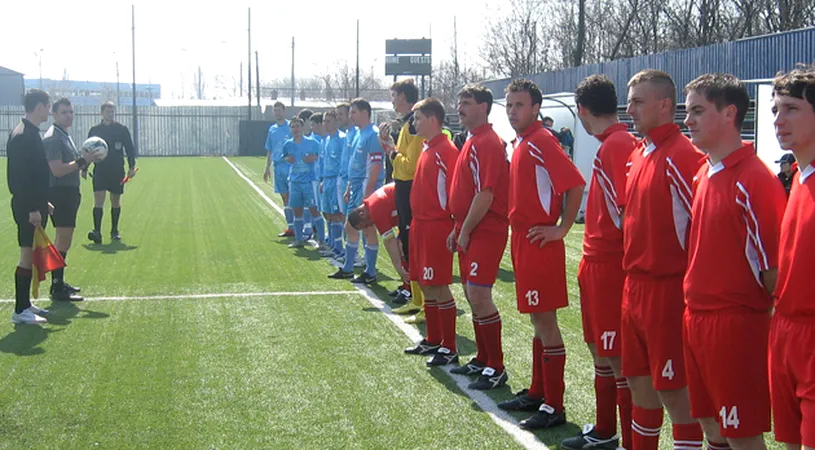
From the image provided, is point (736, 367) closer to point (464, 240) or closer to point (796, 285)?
point (796, 285)

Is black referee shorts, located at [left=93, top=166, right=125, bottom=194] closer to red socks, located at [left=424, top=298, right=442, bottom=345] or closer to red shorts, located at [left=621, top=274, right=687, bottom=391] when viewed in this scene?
red socks, located at [left=424, top=298, right=442, bottom=345]

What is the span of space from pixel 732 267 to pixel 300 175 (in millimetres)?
11442

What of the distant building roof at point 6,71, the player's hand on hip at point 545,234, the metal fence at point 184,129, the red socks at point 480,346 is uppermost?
the distant building roof at point 6,71

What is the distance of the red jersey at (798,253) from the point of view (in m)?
3.00

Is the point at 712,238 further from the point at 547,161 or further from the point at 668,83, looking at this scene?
the point at 547,161

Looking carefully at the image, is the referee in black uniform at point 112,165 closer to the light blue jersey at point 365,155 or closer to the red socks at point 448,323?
the light blue jersey at point 365,155

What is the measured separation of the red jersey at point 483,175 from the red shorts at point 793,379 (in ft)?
10.7

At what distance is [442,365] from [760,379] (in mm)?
3893

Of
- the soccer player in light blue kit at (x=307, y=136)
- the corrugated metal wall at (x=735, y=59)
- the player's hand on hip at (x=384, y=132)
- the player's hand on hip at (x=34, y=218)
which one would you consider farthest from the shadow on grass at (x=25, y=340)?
the corrugated metal wall at (x=735, y=59)

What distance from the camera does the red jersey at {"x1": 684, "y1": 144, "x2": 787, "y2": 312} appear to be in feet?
11.0

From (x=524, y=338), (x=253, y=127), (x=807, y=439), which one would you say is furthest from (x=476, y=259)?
(x=253, y=127)

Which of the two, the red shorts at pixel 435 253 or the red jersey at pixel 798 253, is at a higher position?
the red jersey at pixel 798 253

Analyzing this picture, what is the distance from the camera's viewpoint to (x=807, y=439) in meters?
2.97

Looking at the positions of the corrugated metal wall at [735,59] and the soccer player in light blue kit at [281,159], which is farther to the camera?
the corrugated metal wall at [735,59]
